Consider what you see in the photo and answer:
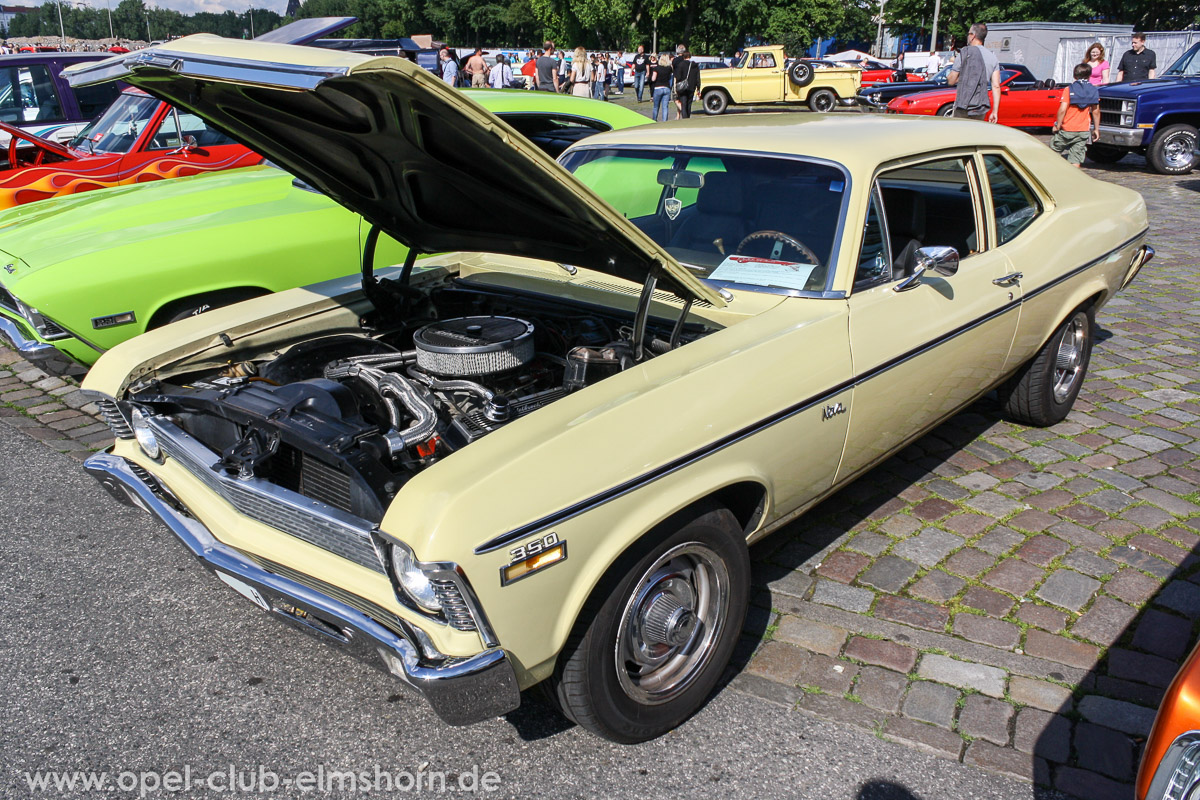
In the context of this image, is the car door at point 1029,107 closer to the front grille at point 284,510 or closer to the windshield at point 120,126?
the windshield at point 120,126

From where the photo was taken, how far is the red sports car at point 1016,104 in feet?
53.9

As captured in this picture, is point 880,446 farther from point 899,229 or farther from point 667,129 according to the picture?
point 667,129

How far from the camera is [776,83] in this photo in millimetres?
21984

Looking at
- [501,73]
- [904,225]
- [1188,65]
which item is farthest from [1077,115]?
[501,73]

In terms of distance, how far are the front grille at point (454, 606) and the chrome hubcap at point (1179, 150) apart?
44.0 feet

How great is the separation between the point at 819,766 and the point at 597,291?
190 centimetres

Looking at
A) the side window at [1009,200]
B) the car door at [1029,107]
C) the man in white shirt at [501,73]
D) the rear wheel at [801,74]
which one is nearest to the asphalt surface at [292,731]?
the side window at [1009,200]

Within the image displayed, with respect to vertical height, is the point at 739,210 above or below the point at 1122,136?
above

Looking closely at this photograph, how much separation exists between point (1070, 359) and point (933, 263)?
2014 millimetres

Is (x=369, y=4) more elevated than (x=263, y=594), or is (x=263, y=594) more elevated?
(x=369, y=4)

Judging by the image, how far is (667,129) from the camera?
3.68 meters

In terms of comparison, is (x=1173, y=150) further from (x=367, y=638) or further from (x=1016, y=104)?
(x=367, y=638)

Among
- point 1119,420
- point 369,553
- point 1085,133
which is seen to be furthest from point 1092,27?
point 369,553

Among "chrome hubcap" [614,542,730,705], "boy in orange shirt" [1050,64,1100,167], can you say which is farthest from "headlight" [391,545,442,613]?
"boy in orange shirt" [1050,64,1100,167]
